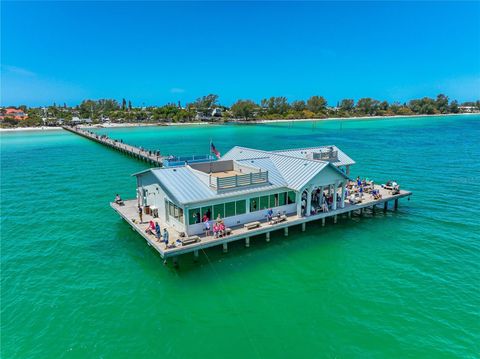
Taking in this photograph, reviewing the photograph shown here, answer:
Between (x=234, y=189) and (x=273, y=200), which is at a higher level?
(x=234, y=189)

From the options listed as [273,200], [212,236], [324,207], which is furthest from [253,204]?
[324,207]

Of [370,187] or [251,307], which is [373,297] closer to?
[251,307]

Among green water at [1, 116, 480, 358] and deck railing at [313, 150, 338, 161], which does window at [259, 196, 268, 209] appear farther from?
deck railing at [313, 150, 338, 161]

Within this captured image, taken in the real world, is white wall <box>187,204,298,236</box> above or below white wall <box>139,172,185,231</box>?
below

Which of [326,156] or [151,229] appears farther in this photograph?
[326,156]

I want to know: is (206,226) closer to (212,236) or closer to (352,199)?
(212,236)

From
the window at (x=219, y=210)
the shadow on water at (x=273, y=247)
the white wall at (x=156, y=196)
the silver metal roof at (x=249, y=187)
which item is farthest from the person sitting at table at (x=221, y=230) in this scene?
the white wall at (x=156, y=196)

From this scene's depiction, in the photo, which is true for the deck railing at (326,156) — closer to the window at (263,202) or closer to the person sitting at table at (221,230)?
the window at (263,202)

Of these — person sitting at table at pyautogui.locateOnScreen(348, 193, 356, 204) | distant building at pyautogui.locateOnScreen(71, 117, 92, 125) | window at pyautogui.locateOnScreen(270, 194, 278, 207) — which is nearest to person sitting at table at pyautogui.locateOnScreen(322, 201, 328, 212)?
person sitting at table at pyautogui.locateOnScreen(348, 193, 356, 204)
